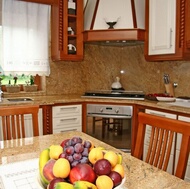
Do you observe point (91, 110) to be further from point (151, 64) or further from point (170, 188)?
point (170, 188)

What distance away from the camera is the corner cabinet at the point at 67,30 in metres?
3.29

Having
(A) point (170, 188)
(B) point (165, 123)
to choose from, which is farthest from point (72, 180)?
(B) point (165, 123)

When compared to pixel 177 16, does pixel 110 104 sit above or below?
below

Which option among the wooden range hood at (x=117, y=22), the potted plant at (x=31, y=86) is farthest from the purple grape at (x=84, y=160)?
the potted plant at (x=31, y=86)

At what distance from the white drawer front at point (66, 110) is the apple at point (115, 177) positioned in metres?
2.34

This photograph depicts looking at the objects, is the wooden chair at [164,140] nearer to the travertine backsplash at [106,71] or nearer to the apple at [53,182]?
the apple at [53,182]

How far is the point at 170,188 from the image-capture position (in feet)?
3.10

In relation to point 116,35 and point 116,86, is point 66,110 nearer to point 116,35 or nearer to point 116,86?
point 116,86

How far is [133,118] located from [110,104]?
32cm

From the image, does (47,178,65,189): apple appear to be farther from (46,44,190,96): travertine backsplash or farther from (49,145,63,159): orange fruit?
(46,44,190,96): travertine backsplash

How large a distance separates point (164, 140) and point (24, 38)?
2554 mm

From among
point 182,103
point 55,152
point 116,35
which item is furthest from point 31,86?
point 55,152

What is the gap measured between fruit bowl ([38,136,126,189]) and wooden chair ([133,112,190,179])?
1.72 ft

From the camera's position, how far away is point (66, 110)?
122 inches
